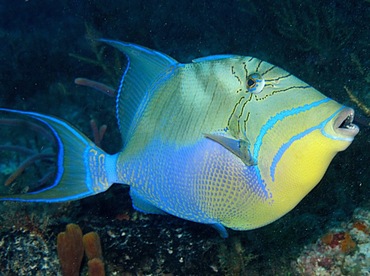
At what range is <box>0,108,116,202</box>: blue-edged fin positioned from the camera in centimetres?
147

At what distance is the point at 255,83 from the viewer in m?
1.23

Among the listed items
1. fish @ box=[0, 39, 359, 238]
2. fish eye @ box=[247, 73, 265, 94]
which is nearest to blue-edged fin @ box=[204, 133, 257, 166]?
fish @ box=[0, 39, 359, 238]

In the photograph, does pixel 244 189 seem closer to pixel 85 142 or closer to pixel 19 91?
pixel 85 142

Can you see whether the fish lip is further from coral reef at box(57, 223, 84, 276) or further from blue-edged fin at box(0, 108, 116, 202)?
coral reef at box(57, 223, 84, 276)

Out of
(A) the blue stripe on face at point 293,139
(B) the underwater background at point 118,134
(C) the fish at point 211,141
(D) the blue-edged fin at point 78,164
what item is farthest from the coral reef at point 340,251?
(D) the blue-edged fin at point 78,164

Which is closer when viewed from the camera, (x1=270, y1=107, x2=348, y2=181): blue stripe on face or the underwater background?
(x1=270, y1=107, x2=348, y2=181): blue stripe on face

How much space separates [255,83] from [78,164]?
2.54 feet

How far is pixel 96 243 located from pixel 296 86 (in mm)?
1779

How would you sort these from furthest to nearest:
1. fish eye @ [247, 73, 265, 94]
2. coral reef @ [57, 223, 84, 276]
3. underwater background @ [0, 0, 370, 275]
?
underwater background @ [0, 0, 370, 275] < coral reef @ [57, 223, 84, 276] < fish eye @ [247, 73, 265, 94]

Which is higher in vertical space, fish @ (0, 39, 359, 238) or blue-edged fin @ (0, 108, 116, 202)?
fish @ (0, 39, 359, 238)

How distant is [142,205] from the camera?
162cm

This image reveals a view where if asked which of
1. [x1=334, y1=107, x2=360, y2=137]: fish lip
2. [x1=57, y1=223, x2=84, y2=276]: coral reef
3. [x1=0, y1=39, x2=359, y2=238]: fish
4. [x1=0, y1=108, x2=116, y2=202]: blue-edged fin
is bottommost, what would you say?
[x1=57, y1=223, x2=84, y2=276]: coral reef

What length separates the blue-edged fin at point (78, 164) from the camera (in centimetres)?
147

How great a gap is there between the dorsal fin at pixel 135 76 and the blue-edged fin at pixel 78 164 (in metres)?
0.13
